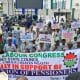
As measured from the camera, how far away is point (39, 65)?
8.12 m

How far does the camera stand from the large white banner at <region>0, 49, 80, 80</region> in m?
8.09

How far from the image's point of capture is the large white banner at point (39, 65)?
8.09m

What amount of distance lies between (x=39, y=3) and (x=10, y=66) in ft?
39.9

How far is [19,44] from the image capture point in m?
12.9

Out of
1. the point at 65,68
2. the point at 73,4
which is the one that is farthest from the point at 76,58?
the point at 73,4

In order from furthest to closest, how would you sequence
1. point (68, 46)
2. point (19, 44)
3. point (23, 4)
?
1. point (23, 4)
2. point (19, 44)
3. point (68, 46)

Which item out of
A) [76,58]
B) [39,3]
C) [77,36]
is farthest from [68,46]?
[39,3]

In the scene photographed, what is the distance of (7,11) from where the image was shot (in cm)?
4188

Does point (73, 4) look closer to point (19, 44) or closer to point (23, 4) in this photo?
point (23, 4)

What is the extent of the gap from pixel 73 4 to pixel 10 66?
3823cm

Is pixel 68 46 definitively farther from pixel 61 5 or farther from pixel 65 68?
pixel 61 5

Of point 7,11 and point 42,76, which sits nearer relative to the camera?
point 42,76

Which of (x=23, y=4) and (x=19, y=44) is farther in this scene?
(x=23, y=4)

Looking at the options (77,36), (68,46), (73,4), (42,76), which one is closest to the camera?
(42,76)
